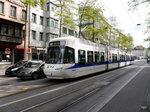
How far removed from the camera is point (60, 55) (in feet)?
33.0

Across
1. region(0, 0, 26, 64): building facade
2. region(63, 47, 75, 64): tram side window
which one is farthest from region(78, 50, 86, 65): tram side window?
region(0, 0, 26, 64): building facade

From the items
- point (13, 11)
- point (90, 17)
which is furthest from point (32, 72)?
point (13, 11)

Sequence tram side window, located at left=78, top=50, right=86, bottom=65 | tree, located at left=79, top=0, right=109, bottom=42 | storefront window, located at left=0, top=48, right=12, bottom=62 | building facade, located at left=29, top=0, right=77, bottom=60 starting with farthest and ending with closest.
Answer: building facade, located at left=29, top=0, right=77, bottom=60 → tree, located at left=79, top=0, right=109, bottom=42 → storefront window, located at left=0, top=48, right=12, bottom=62 → tram side window, located at left=78, top=50, right=86, bottom=65

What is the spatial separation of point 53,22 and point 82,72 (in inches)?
853

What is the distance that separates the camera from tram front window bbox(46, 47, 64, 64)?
1002 cm

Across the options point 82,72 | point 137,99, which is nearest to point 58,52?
point 82,72

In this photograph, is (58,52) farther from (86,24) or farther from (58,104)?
(86,24)

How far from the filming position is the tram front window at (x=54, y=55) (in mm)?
10023

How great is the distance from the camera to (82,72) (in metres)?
11.7

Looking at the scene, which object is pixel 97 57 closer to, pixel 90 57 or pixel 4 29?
pixel 90 57

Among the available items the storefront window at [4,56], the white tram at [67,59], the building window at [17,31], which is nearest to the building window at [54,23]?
the building window at [17,31]

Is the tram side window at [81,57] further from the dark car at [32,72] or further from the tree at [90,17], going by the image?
the tree at [90,17]

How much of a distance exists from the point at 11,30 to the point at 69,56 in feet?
52.3

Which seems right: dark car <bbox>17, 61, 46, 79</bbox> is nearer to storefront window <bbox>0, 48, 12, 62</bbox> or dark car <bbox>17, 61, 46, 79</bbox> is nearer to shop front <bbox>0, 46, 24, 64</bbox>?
shop front <bbox>0, 46, 24, 64</bbox>
